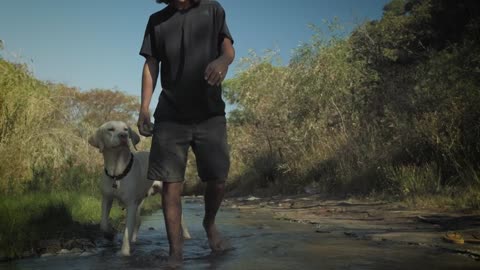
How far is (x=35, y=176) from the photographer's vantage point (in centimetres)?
909

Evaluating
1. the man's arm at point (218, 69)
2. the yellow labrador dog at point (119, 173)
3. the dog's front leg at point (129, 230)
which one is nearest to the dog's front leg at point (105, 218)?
the yellow labrador dog at point (119, 173)

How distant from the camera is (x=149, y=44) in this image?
13.6 ft

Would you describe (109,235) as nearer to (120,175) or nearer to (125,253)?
(120,175)

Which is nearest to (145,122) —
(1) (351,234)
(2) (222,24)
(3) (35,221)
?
(2) (222,24)

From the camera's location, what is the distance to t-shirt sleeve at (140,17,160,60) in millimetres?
4117

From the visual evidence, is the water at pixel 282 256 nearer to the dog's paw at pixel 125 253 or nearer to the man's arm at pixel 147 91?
the dog's paw at pixel 125 253

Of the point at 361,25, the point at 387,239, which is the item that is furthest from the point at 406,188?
the point at 361,25

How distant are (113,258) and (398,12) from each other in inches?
1268

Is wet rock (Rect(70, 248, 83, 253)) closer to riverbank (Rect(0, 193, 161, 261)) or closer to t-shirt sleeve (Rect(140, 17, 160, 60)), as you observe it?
riverbank (Rect(0, 193, 161, 261))

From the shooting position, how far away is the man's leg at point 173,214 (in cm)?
386

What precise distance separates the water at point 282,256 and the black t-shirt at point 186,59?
1141 millimetres

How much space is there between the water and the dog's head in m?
1.04

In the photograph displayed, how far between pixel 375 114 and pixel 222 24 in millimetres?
10799

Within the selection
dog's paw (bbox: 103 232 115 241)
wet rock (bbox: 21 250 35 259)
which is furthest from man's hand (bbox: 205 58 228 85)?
wet rock (bbox: 21 250 35 259)
